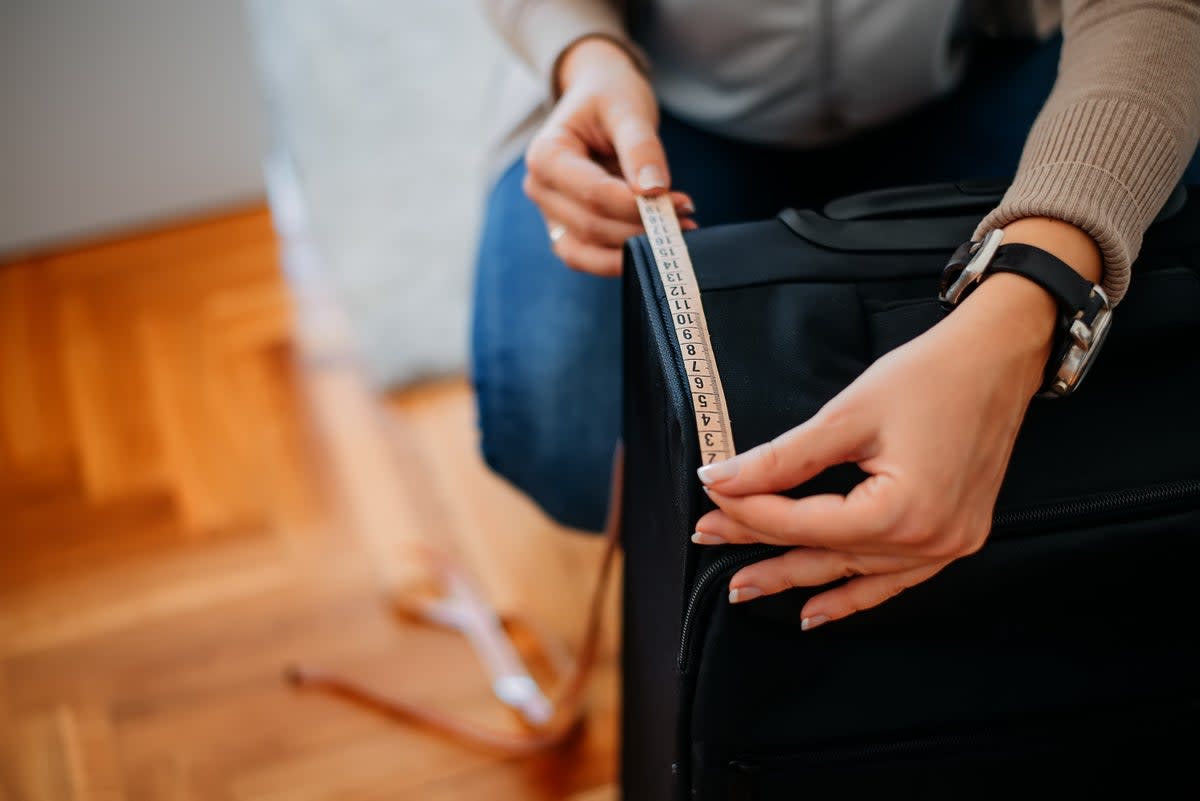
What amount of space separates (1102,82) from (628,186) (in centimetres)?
26

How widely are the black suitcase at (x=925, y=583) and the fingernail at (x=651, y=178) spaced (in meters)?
0.05

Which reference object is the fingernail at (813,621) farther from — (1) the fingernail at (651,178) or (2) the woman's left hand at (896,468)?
(1) the fingernail at (651,178)

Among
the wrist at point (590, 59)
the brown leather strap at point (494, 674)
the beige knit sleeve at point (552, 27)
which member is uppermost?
the beige knit sleeve at point (552, 27)

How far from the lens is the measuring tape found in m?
0.45

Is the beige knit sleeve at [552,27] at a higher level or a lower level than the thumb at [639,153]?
higher

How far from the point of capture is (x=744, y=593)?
448mm

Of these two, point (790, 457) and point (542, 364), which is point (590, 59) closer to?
point (542, 364)

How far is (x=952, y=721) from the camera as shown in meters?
0.56

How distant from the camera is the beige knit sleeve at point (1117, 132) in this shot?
49 centimetres

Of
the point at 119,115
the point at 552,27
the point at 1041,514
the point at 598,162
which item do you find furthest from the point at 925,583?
the point at 119,115

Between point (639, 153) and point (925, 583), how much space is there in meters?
0.28

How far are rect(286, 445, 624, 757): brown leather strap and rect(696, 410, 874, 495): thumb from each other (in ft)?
1.46

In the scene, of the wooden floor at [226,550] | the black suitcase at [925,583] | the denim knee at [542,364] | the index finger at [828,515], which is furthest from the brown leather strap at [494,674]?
the index finger at [828,515]

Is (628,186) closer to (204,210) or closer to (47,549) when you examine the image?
(47,549)
